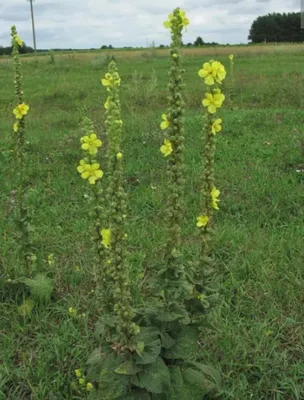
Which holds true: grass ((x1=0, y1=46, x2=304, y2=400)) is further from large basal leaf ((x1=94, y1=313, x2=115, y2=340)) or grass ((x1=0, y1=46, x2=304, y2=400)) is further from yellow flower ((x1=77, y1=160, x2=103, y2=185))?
yellow flower ((x1=77, y1=160, x2=103, y2=185))

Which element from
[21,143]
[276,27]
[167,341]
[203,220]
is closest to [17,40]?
[21,143]

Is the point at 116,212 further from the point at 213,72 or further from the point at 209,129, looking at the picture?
the point at 213,72

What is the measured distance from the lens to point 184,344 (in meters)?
2.16

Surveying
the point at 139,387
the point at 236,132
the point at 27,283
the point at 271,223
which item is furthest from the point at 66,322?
the point at 236,132

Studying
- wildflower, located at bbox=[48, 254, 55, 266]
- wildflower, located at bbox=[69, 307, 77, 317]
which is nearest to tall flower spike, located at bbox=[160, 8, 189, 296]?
wildflower, located at bbox=[69, 307, 77, 317]

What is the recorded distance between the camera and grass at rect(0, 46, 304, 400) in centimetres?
269

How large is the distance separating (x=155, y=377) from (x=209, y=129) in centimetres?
102

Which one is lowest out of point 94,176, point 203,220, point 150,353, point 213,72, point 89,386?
point 89,386

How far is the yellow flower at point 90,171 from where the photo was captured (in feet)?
6.75

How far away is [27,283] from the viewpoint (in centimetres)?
317

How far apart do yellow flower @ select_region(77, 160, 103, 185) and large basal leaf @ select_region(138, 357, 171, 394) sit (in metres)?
0.79

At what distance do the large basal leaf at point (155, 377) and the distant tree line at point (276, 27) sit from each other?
5276 centimetres

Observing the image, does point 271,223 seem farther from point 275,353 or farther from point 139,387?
point 139,387

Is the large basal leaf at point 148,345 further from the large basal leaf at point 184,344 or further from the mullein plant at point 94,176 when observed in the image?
the mullein plant at point 94,176
